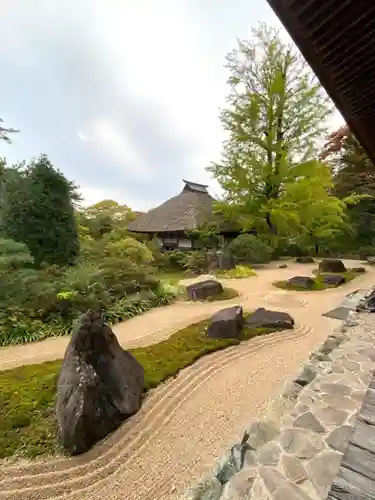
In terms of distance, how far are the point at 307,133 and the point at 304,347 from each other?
11567 mm

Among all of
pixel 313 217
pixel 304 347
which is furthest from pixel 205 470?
pixel 313 217

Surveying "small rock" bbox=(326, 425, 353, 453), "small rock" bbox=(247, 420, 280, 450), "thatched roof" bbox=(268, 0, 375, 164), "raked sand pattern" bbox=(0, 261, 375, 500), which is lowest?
"raked sand pattern" bbox=(0, 261, 375, 500)

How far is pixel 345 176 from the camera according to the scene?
14883 mm

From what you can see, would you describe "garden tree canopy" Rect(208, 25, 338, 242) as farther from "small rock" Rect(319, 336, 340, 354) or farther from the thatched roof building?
"small rock" Rect(319, 336, 340, 354)

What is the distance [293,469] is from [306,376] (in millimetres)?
1469

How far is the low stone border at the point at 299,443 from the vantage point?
174cm

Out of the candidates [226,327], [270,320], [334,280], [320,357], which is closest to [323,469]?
[320,357]

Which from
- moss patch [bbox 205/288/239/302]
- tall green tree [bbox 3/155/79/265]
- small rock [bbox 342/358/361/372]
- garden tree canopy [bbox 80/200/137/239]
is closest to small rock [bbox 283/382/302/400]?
small rock [bbox 342/358/361/372]

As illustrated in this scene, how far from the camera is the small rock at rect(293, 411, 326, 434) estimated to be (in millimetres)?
2250

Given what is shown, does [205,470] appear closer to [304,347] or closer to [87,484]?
[87,484]

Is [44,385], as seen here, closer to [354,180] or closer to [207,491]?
[207,491]

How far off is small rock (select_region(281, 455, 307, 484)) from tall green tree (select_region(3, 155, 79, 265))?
6.94 meters

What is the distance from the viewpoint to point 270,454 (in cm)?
199

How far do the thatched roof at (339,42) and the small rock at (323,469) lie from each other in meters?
2.25
